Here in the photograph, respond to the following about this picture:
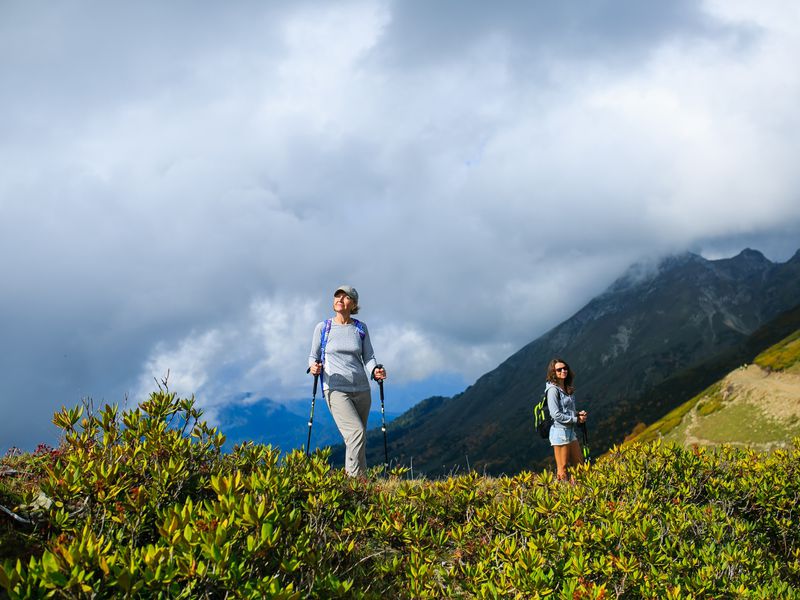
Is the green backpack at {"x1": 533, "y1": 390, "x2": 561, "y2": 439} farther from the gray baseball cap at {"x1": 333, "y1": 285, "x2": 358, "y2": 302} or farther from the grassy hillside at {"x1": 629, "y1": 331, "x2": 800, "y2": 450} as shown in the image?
the grassy hillside at {"x1": 629, "y1": 331, "x2": 800, "y2": 450}

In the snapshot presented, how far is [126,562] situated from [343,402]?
544 centimetres

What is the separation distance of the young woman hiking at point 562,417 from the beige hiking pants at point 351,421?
4.19 meters

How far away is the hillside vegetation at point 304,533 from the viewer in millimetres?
2766

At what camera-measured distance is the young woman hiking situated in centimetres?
1017

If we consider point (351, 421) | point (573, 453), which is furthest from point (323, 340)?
point (573, 453)

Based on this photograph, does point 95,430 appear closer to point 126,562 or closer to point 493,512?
point 126,562

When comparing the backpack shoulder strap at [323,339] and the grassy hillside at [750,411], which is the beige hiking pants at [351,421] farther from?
the grassy hillside at [750,411]

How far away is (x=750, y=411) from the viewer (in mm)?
46875

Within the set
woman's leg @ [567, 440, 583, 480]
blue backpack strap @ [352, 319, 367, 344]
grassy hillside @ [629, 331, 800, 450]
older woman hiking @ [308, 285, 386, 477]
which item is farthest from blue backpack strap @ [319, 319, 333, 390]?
grassy hillside @ [629, 331, 800, 450]

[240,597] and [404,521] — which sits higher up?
[404,521]

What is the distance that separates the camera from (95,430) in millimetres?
4559

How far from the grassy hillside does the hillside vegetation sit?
3623cm

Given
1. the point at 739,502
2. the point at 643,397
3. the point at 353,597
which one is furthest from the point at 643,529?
the point at 643,397

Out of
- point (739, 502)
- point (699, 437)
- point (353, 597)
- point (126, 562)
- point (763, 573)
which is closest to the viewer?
point (126, 562)
